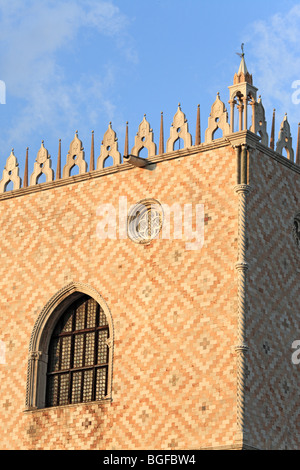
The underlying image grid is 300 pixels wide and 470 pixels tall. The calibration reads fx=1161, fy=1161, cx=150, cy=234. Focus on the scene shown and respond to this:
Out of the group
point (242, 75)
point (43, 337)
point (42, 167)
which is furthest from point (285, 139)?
point (43, 337)

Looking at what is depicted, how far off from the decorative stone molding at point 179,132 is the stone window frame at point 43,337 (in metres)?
3.59

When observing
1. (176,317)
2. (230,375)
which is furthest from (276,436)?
(176,317)

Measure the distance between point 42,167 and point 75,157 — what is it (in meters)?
0.99

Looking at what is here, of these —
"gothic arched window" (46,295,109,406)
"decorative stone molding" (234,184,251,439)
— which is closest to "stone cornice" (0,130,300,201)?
"decorative stone molding" (234,184,251,439)

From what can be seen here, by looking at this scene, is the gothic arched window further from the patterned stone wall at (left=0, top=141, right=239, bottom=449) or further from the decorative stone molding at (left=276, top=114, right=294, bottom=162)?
the decorative stone molding at (left=276, top=114, right=294, bottom=162)

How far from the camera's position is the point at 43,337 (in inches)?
1014

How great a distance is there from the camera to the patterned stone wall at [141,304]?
23000 millimetres

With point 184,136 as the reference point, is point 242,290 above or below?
below

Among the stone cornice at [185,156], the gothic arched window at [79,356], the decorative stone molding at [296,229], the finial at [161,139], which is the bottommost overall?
the gothic arched window at [79,356]

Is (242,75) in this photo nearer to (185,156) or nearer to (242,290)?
(185,156)

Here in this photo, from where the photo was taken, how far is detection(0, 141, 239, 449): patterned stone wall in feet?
75.5

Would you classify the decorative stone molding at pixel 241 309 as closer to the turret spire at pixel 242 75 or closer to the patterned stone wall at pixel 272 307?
the patterned stone wall at pixel 272 307

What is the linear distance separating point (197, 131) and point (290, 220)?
9.04ft

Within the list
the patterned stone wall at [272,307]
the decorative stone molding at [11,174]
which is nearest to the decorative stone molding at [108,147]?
the decorative stone molding at [11,174]
